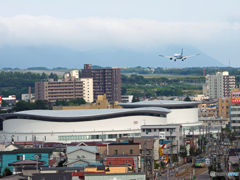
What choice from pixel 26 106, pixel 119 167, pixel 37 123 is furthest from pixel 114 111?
pixel 119 167

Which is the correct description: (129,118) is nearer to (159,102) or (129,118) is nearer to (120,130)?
(120,130)

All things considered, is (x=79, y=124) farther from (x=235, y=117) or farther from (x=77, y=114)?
(x=235, y=117)

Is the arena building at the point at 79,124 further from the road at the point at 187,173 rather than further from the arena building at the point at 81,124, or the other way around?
the road at the point at 187,173

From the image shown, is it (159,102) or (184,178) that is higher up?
(159,102)

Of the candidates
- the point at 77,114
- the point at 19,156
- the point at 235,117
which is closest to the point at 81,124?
the point at 77,114

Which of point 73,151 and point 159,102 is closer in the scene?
point 73,151

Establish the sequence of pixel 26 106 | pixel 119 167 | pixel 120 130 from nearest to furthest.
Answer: pixel 119 167 → pixel 120 130 → pixel 26 106

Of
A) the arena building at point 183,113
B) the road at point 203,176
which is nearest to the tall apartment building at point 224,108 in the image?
the arena building at point 183,113

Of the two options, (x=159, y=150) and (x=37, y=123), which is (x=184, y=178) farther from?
(x=37, y=123)

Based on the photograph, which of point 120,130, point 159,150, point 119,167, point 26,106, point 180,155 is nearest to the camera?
point 119,167
